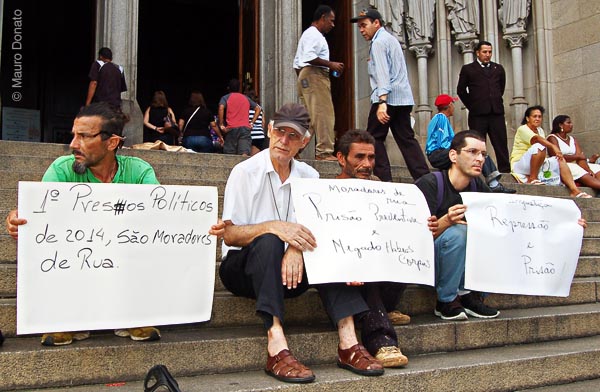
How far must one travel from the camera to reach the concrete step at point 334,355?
9.22 feet

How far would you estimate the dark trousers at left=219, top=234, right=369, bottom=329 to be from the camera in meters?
3.04

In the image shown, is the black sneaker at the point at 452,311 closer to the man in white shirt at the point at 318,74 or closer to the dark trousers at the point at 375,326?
the dark trousers at the point at 375,326

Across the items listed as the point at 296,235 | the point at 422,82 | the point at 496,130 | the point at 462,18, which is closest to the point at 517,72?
the point at 462,18

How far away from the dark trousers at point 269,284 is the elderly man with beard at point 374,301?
10 cm

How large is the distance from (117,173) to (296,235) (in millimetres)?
1023

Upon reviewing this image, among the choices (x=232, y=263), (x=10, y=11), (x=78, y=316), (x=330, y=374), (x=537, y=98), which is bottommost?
(x=330, y=374)

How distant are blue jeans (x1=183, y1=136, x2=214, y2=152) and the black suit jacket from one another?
3.54 m

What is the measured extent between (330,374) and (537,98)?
930 centimetres

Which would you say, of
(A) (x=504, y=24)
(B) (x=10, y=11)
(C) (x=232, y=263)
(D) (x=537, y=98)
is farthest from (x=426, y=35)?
(B) (x=10, y=11)

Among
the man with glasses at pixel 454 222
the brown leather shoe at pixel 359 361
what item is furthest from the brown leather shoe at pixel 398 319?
the brown leather shoe at pixel 359 361

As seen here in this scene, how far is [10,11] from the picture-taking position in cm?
1546

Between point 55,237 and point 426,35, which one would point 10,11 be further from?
point 55,237

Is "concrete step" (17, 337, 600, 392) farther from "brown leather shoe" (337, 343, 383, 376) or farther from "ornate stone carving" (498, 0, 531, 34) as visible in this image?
"ornate stone carving" (498, 0, 531, 34)

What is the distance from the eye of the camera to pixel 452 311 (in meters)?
3.87
